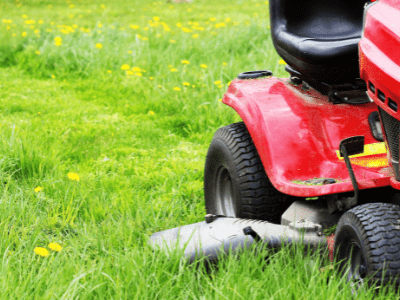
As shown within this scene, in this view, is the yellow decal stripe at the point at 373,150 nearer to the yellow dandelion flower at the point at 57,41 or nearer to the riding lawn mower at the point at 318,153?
the riding lawn mower at the point at 318,153

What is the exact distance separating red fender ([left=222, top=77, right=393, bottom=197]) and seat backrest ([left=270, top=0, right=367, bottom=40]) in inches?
14.0

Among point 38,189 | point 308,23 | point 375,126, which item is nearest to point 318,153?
point 375,126

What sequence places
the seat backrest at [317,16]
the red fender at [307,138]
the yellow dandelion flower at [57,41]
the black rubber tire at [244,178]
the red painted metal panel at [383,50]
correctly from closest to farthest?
the red painted metal panel at [383,50] < the red fender at [307,138] < the black rubber tire at [244,178] < the seat backrest at [317,16] < the yellow dandelion flower at [57,41]

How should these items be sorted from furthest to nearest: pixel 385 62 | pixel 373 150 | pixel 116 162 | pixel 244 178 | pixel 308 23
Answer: pixel 116 162
pixel 308 23
pixel 244 178
pixel 373 150
pixel 385 62

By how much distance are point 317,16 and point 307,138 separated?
2.20ft

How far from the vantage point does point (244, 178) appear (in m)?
1.78

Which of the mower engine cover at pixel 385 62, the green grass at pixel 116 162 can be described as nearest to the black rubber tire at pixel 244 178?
the green grass at pixel 116 162

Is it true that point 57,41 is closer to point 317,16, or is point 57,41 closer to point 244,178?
point 317,16

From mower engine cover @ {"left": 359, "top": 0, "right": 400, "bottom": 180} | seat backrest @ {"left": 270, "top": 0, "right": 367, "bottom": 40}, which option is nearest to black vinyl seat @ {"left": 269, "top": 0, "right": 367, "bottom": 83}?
seat backrest @ {"left": 270, "top": 0, "right": 367, "bottom": 40}

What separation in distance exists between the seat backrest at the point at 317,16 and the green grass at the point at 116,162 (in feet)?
2.80

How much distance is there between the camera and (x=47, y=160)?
2389 mm

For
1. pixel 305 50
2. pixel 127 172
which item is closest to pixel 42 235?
pixel 127 172

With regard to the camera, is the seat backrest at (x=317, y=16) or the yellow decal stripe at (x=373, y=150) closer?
the yellow decal stripe at (x=373, y=150)

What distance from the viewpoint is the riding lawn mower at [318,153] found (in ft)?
4.16
